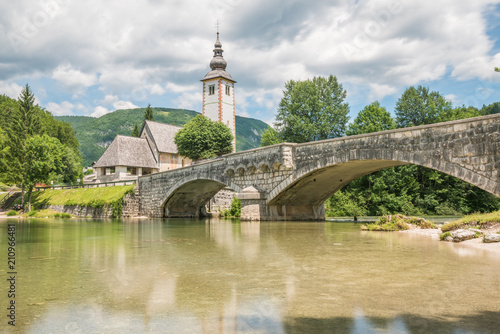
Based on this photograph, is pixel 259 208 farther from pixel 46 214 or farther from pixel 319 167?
pixel 46 214

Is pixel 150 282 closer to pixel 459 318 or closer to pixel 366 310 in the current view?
pixel 366 310

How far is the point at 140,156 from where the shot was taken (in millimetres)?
59656

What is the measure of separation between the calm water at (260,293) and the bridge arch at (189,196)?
23.1 m

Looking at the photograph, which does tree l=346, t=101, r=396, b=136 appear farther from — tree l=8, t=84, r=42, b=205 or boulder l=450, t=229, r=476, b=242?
tree l=8, t=84, r=42, b=205

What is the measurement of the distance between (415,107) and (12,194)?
51.6 m

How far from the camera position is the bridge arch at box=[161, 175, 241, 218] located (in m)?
33.5

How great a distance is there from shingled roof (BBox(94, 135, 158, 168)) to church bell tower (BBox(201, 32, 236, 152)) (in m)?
13.6

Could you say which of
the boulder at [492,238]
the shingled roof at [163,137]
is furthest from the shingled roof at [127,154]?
the boulder at [492,238]

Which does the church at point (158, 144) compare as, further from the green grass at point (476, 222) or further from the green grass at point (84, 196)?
the green grass at point (476, 222)

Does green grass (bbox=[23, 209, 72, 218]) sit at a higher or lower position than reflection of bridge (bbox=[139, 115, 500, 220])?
lower

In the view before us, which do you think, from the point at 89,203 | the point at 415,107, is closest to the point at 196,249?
the point at 89,203

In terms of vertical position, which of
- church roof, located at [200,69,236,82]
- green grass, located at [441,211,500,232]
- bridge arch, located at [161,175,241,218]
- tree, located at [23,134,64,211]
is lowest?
green grass, located at [441,211,500,232]

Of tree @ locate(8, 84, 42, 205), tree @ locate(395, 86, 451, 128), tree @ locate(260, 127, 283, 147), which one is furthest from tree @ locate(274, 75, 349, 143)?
tree @ locate(8, 84, 42, 205)

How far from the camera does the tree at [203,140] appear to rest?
182 ft
